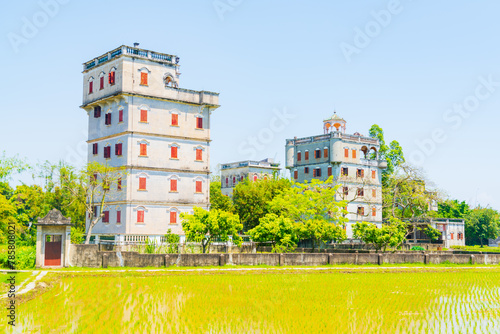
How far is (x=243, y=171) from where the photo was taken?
288ft

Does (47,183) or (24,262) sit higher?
(47,183)

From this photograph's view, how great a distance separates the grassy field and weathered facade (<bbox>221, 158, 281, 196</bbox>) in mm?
54313

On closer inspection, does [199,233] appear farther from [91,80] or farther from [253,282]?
[91,80]

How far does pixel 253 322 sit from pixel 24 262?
20559 mm

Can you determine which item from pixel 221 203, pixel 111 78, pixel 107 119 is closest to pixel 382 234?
pixel 107 119

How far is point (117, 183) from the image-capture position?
49188 mm

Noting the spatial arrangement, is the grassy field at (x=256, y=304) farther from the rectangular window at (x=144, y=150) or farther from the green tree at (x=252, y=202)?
the green tree at (x=252, y=202)

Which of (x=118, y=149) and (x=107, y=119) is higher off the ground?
(x=107, y=119)

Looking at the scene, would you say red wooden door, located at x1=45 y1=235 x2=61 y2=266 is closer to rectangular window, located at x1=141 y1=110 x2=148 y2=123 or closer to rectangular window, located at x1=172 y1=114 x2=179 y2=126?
rectangular window, located at x1=141 y1=110 x2=148 y2=123

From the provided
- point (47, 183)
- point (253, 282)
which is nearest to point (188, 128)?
point (47, 183)

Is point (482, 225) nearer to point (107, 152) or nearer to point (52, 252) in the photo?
point (107, 152)

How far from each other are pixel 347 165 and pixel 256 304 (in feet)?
159

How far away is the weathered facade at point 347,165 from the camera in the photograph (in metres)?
67.7

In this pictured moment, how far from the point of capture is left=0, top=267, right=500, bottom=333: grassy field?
17.0 metres
